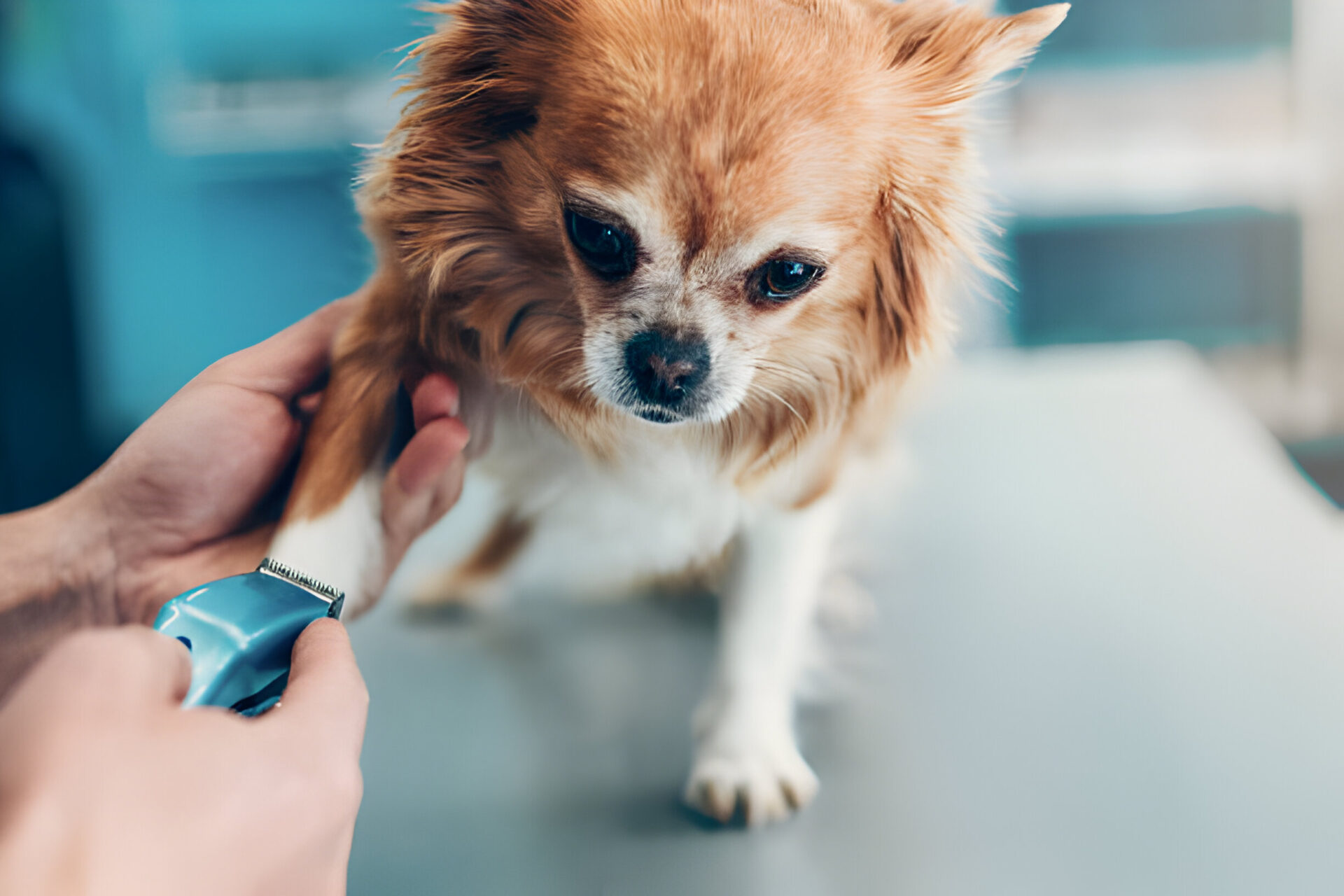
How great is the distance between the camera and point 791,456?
657 mm

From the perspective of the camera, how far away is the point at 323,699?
378 millimetres

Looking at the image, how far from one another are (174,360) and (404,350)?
0.54 ft

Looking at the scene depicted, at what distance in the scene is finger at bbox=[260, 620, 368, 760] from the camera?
363mm

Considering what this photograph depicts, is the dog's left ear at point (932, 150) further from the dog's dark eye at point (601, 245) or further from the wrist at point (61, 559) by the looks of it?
the wrist at point (61, 559)

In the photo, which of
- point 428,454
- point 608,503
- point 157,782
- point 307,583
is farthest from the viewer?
point 608,503

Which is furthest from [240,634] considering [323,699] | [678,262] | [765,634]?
[765,634]

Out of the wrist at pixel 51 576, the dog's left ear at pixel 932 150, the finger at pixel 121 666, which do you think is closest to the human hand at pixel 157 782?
the finger at pixel 121 666

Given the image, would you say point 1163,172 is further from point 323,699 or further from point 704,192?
point 323,699

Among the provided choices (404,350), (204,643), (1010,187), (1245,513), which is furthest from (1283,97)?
(204,643)

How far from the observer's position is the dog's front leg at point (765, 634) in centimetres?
67

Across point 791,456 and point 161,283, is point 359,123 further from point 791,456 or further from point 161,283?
point 791,456

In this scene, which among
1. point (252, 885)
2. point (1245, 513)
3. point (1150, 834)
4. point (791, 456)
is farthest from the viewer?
point (1245, 513)

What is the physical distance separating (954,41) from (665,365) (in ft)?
0.77

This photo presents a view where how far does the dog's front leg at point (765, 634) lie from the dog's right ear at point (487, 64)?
32cm
